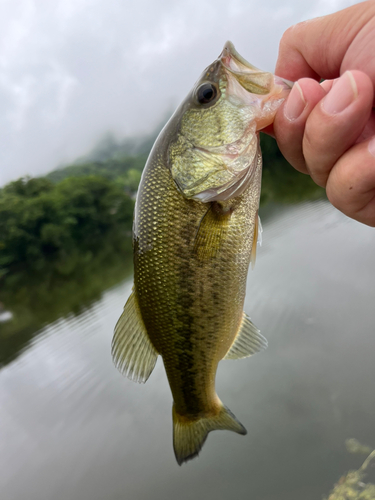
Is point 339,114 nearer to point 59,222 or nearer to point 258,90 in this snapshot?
point 258,90

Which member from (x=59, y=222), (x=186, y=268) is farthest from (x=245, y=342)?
(x=59, y=222)

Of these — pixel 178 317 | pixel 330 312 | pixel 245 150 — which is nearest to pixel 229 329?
pixel 178 317

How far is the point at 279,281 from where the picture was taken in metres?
8.02

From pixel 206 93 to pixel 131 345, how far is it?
1274 millimetres

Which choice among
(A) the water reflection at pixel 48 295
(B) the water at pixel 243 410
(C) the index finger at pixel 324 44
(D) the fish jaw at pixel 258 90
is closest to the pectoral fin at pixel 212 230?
(D) the fish jaw at pixel 258 90

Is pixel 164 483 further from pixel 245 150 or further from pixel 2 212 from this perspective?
pixel 2 212

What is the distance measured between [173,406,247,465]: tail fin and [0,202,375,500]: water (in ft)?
12.3

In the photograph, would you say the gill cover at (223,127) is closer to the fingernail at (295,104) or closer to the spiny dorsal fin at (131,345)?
the fingernail at (295,104)

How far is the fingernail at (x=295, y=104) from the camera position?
1.02 metres

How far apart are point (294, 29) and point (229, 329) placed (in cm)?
152

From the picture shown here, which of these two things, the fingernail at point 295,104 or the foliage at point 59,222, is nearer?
the fingernail at point 295,104

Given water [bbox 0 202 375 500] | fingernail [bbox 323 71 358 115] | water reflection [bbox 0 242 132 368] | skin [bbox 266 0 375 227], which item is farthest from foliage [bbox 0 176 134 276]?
fingernail [bbox 323 71 358 115]

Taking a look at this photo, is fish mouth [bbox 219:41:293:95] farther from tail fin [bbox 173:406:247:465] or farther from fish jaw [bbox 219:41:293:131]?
tail fin [bbox 173:406:247:465]

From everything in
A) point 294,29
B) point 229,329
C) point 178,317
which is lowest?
point 229,329
